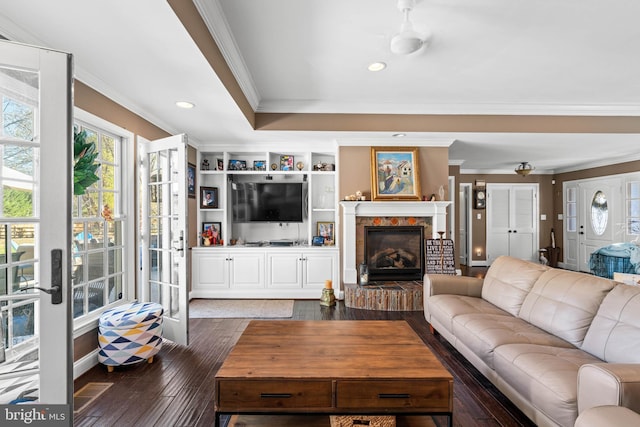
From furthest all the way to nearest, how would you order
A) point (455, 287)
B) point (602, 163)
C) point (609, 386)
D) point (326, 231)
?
1. point (602, 163)
2. point (326, 231)
3. point (455, 287)
4. point (609, 386)

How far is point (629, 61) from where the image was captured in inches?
111

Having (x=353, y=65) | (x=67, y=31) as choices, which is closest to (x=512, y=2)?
(x=353, y=65)

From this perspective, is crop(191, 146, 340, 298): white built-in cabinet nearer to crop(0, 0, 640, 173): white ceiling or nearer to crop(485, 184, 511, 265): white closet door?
crop(0, 0, 640, 173): white ceiling

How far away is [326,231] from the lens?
16.2 feet

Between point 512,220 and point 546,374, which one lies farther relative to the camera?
point 512,220

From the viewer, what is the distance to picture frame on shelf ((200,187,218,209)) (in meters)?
4.81

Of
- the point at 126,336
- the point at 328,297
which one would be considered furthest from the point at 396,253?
the point at 126,336

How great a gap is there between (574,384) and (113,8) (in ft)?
9.86

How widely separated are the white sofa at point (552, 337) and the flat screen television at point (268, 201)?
8.39 feet

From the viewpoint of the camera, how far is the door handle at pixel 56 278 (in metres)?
1.50

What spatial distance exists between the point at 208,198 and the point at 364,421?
156 inches

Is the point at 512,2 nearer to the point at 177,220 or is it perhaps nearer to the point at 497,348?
the point at 497,348

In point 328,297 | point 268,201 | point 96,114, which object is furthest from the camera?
Result: point 268,201

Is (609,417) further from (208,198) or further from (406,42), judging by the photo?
(208,198)
